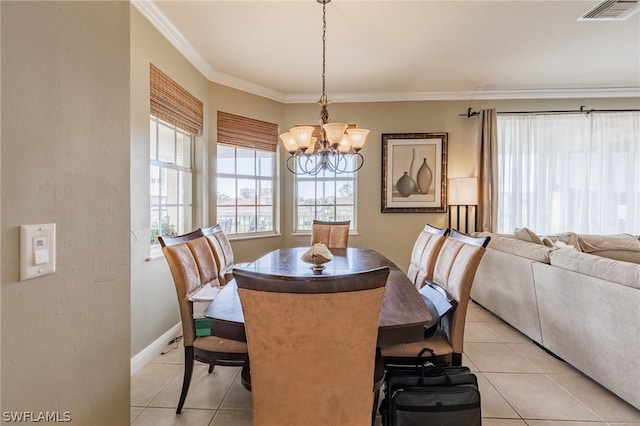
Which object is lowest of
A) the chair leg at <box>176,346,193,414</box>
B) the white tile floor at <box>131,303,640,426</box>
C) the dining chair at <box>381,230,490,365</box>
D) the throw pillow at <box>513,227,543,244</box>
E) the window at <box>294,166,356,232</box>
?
the white tile floor at <box>131,303,640,426</box>

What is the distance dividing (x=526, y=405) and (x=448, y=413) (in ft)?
2.85

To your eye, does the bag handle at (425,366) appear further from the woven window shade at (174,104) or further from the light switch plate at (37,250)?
the woven window shade at (174,104)

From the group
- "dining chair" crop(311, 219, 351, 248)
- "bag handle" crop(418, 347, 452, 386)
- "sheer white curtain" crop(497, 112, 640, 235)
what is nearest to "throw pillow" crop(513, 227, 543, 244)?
"sheer white curtain" crop(497, 112, 640, 235)

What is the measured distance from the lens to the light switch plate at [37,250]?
0.60 meters

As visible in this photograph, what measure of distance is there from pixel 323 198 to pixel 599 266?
3.12 meters

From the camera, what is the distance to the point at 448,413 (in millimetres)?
1397

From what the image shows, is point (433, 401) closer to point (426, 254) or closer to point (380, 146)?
point (426, 254)

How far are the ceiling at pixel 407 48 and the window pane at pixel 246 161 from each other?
2.59 ft

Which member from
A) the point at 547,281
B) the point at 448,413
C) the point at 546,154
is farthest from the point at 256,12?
the point at 546,154

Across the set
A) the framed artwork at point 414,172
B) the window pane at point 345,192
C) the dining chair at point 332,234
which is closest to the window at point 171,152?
the dining chair at point 332,234

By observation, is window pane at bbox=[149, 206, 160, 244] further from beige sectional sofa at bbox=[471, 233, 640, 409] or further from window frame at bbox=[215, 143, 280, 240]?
beige sectional sofa at bbox=[471, 233, 640, 409]

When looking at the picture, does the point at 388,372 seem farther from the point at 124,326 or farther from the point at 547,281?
the point at 547,281

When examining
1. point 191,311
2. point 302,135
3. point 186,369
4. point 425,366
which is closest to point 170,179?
point 302,135

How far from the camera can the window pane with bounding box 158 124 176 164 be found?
279 centimetres
